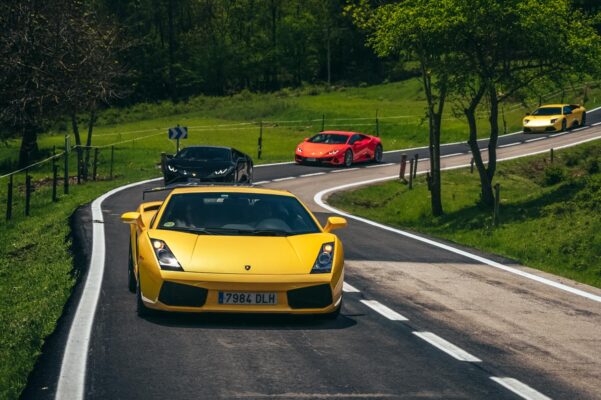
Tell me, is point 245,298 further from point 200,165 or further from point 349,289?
point 200,165

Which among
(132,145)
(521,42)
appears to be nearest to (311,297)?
(521,42)

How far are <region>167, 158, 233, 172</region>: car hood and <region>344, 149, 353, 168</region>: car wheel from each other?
1612cm

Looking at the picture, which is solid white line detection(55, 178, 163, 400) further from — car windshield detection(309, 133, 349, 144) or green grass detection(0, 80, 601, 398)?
car windshield detection(309, 133, 349, 144)

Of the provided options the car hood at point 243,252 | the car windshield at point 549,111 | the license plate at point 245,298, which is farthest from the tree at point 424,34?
the car windshield at point 549,111

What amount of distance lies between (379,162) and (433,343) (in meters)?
37.4

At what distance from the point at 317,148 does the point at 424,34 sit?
1582 centimetres

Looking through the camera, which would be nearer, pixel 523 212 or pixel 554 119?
pixel 523 212

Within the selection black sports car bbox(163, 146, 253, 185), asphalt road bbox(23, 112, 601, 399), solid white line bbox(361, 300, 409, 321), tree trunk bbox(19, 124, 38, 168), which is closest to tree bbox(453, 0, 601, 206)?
black sports car bbox(163, 146, 253, 185)

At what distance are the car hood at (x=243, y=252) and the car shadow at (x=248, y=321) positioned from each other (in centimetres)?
53

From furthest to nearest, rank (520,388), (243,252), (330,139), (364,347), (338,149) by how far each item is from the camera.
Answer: (330,139)
(338,149)
(243,252)
(364,347)
(520,388)

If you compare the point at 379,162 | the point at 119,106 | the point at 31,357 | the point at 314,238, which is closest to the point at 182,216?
the point at 314,238

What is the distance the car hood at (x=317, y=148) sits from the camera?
43.4m

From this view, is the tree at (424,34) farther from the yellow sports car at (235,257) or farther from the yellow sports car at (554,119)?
the yellow sports car at (554,119)

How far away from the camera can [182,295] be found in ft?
31.3
